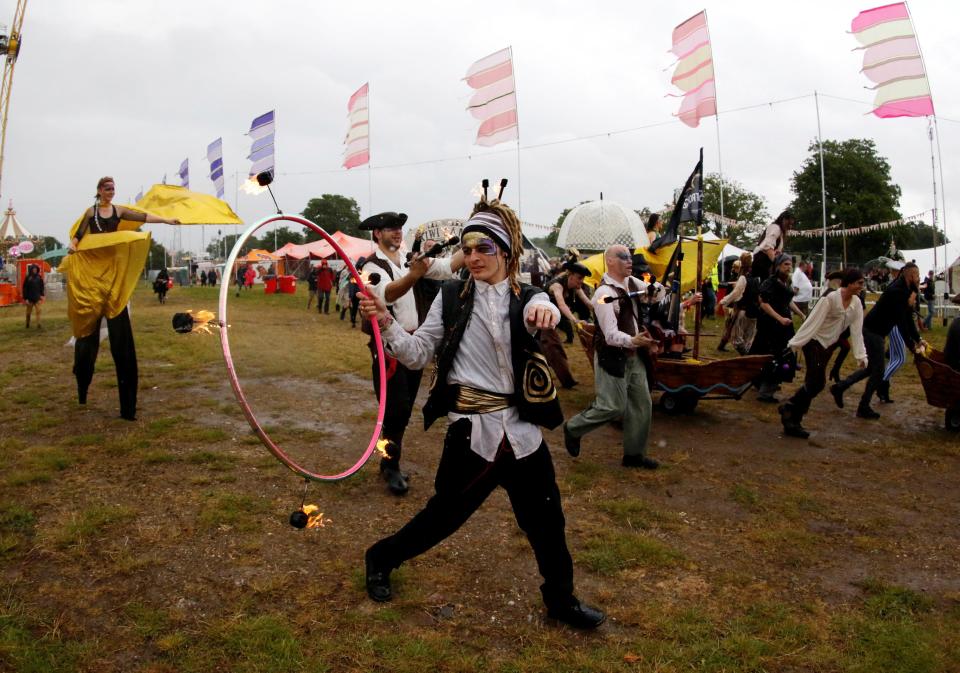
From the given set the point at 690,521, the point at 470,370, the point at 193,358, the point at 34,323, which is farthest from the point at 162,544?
the point at 34,323

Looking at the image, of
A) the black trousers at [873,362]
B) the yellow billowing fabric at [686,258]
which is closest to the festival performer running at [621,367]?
the yellow billowing fabric at [686,258]

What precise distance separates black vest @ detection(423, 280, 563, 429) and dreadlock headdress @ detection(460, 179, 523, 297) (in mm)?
73

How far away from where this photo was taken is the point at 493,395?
3230 millimetres

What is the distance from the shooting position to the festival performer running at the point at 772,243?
9117 millimetres

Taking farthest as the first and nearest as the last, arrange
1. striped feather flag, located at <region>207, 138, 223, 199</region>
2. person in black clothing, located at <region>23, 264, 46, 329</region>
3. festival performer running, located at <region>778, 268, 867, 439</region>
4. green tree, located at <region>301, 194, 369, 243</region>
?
green tree, located at <region>301, 194, 369, 243</region> < striped feather flag, located at <region>207, 138, 223, 199</region> < person in black clothing, located at <region>23, 264, 46, 329</region> < festival performer running, located at <region>778, 268, 867, 439</region>

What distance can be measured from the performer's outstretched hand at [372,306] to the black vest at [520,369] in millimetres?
346

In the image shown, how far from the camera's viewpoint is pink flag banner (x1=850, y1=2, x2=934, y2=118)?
13852 millimetres

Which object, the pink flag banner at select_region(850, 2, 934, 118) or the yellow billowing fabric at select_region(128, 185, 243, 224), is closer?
the yellow billowing fabric at select_region(128, 185, 243, 224)

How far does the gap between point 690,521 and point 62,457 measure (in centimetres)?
527

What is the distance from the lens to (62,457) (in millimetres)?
5758

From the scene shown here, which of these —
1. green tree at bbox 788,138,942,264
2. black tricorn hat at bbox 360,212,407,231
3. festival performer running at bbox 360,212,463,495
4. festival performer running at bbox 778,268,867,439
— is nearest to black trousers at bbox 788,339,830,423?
festival performer running at bbox 778,268,867,439

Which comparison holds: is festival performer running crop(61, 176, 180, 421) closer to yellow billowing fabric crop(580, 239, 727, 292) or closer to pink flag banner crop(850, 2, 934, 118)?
yellow billowing fabric crop(580, 239, 727, 292)

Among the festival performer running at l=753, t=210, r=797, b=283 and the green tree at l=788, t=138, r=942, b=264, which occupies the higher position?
the green tree at l=788, t=138, r=942, b=264

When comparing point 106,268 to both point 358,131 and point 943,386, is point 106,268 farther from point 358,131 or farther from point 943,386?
point 358,131
